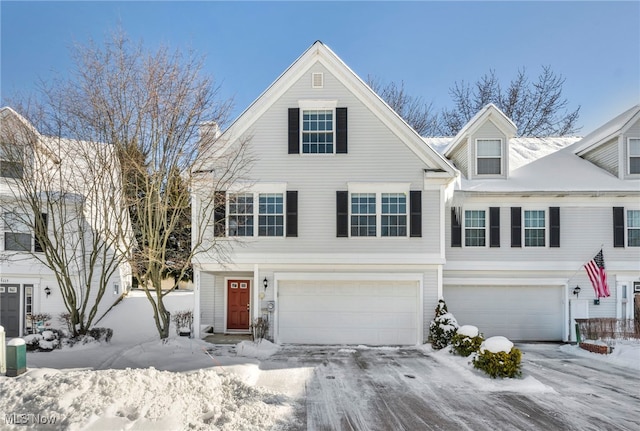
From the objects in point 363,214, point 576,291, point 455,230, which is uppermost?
point 363,214

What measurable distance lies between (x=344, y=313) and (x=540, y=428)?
704 cm

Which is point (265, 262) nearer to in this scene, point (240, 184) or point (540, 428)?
point (240, 184)

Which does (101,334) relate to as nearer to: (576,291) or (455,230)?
(455,230)

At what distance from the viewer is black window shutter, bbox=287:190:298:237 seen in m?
12.7

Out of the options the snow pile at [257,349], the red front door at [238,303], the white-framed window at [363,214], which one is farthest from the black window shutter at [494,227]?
the red front door at [238,303]

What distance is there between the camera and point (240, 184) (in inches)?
502

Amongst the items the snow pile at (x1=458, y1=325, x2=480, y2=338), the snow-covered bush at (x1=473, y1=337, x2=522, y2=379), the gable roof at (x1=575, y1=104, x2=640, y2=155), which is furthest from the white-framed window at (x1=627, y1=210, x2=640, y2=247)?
the snow-covered bush at (x1=473, y1=337, x2=522, y2=379)

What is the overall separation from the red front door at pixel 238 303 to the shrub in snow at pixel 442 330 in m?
6.47

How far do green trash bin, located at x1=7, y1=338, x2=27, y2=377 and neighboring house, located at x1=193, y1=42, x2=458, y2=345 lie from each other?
5.54 metres

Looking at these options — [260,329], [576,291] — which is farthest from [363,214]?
[576,291]

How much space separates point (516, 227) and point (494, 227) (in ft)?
2.56

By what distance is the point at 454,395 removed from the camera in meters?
7.80

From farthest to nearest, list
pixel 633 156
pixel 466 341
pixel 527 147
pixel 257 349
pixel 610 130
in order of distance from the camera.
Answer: pixel 527 147, pixel 610 130, pixel 633 156, pixel 257 349, pixel 466 341

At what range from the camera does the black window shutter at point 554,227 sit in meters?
13.8
